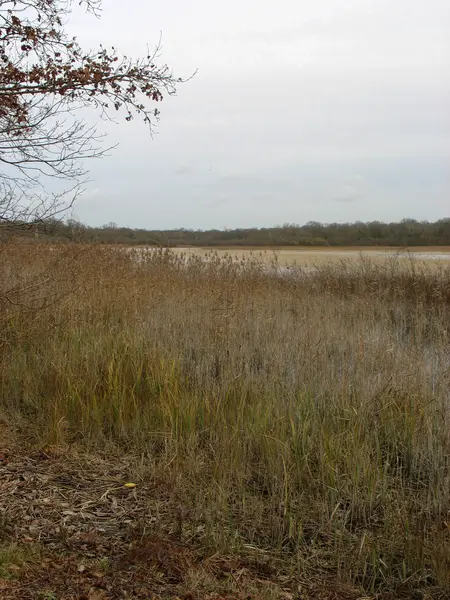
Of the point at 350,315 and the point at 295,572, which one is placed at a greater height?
the point at 350,315

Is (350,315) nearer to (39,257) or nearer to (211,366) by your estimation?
(211,366)

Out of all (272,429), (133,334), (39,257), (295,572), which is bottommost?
(295,572)

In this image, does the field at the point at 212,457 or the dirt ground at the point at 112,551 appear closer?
the dirt ground at the point at 112,551

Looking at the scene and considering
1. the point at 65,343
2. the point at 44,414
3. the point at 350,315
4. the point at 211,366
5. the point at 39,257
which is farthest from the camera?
the point at 39,257

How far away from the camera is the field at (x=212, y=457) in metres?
2.77

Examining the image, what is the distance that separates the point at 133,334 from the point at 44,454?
7.16 feet

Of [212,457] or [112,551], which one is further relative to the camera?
[212,457]

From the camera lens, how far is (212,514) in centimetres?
322

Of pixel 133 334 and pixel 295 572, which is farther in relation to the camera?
pixel 133 334

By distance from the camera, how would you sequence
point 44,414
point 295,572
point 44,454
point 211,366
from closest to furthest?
point 295,572 < point 44,454 < point 44,414 < point 211,366

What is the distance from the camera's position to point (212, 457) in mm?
3979

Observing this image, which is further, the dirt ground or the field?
the field

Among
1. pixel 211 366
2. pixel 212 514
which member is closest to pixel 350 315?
pixel 211 366

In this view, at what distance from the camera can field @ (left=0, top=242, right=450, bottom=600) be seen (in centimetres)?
277
